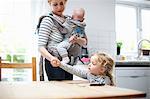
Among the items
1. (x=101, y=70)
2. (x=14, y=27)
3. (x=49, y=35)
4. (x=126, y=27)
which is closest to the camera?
(x=101, y=70)

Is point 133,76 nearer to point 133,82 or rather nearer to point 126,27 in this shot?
point 133,82

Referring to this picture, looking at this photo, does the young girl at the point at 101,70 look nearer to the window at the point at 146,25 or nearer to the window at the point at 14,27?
the window at the point at 14,27

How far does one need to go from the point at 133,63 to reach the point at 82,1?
3.30 feet

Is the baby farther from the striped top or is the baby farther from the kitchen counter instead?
the kitchen counter

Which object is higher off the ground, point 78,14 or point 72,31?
point 78,14

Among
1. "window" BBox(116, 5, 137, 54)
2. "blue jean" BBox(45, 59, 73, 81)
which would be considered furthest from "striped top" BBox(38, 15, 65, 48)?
"window" BBox(116, 5, 137, 54)

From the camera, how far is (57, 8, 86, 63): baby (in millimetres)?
2379

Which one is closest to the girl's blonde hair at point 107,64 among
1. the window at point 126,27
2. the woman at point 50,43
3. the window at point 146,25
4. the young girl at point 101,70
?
the young girl at point 101,70

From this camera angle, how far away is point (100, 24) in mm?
3285

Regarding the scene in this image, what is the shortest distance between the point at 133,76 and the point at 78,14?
1.06 metres

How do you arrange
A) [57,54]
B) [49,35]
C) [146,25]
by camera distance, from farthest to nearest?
[146,25] → [57,54] → [49,35]

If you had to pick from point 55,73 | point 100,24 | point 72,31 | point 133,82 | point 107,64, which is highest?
point 100,24

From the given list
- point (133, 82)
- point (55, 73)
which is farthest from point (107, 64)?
point (133, 82)

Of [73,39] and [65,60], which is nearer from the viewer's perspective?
[65,60]
